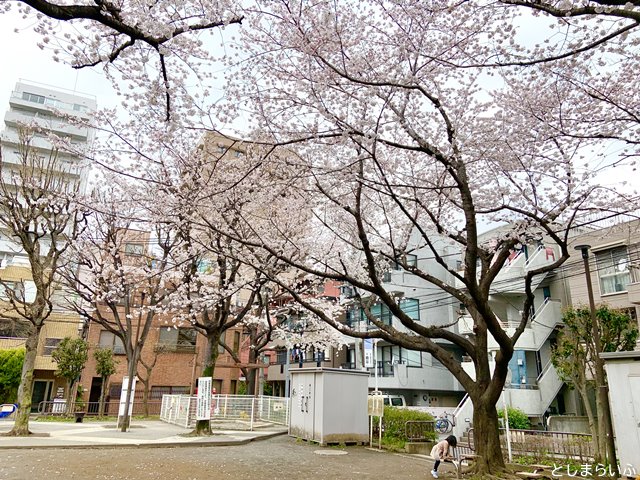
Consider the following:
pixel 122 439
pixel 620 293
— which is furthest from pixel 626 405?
pixel 122 439

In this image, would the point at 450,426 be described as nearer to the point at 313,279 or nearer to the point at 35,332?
the point at 313,279

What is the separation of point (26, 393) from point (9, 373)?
47.9ft

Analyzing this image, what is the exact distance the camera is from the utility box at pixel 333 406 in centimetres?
1296

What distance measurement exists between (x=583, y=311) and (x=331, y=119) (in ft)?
32.9

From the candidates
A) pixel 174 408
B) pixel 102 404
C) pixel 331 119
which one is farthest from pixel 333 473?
pixel 102 404

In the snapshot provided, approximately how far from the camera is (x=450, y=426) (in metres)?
17.6

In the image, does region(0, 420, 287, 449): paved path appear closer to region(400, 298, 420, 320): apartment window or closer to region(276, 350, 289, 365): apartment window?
region(400, 298, 420, 320): apartment window

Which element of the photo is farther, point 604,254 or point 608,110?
point 604,254

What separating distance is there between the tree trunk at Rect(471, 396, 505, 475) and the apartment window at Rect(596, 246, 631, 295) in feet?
36.7

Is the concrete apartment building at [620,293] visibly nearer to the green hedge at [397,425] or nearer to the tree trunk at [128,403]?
the green hedge at [397,425]

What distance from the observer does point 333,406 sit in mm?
13086

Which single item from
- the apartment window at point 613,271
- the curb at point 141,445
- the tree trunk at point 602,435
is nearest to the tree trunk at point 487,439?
the tree trunk at point 602,435

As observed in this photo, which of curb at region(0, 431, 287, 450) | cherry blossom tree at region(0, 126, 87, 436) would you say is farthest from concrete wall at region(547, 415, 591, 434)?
cherry blossom tree at region(0, 126, 87, 436)

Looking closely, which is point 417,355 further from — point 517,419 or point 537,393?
point 517,419
